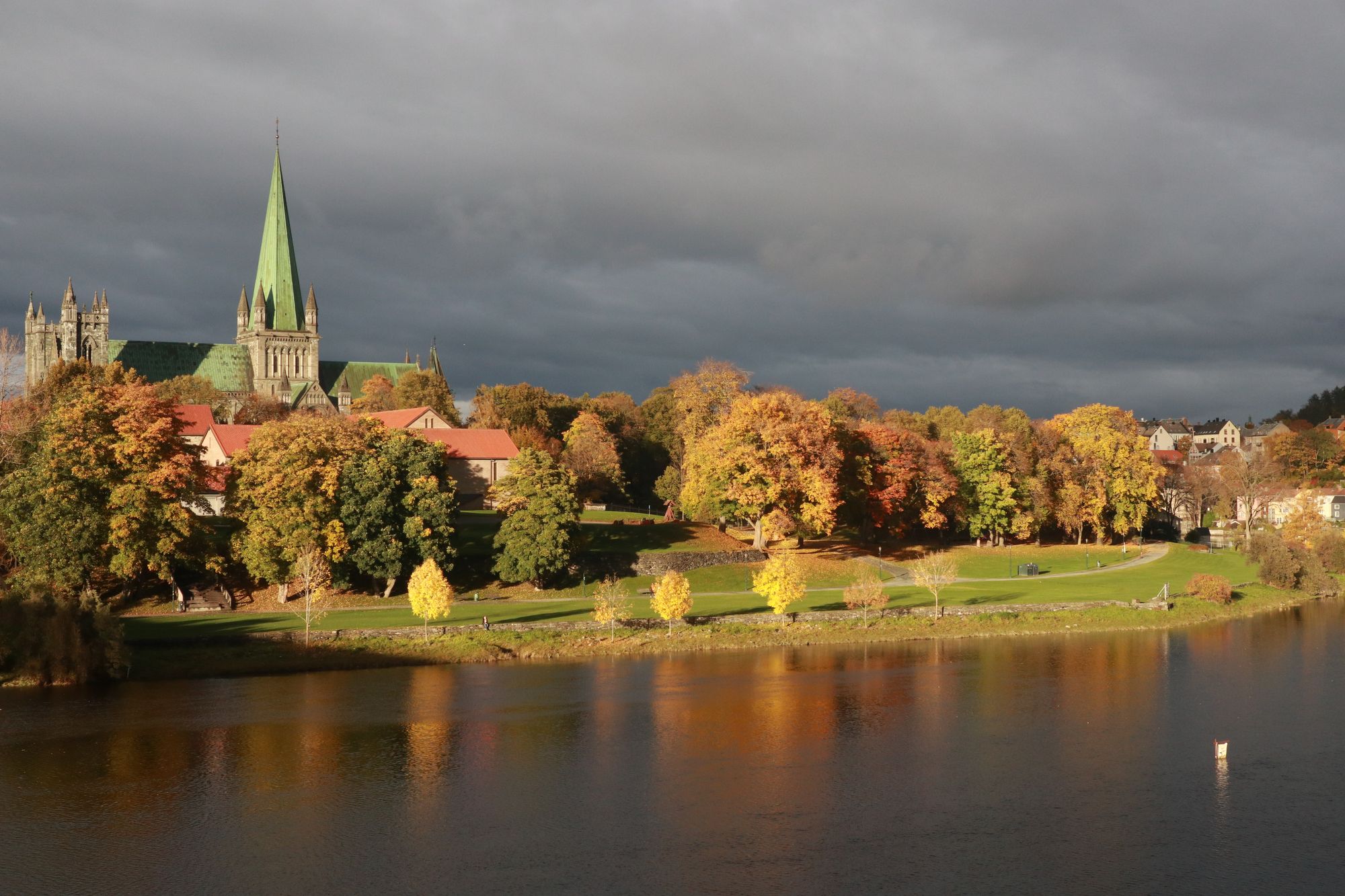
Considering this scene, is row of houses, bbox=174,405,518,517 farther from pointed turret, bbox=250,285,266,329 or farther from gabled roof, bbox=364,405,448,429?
pointed turret, bbox=250,285,266,329

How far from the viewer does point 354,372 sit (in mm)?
171750

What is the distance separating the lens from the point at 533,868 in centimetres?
2941

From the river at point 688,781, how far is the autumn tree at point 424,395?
245 ft

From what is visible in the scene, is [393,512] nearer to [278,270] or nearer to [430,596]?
[430,596]

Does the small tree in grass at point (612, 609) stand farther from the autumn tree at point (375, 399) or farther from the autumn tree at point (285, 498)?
the autumn tree at point (375, 399)

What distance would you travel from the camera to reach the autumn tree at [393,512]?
221 feet

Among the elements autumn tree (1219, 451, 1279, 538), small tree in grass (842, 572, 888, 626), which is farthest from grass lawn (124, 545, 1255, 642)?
autumn tree (1219, 451, 1279, 538)

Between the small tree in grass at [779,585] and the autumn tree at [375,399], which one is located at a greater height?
the autumn tree at [375,399]

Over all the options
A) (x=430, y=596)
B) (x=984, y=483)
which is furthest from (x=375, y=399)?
(x=430, y=596)

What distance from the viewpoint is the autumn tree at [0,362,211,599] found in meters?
60.1

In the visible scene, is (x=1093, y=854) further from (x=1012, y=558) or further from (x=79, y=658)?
(x=1012, y=558)

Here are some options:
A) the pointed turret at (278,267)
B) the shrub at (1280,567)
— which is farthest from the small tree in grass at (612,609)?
the pointed turret at (278,267)

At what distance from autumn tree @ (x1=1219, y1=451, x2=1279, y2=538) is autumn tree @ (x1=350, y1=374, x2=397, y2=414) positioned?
90.5 m

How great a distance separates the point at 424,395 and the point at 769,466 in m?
56.0
